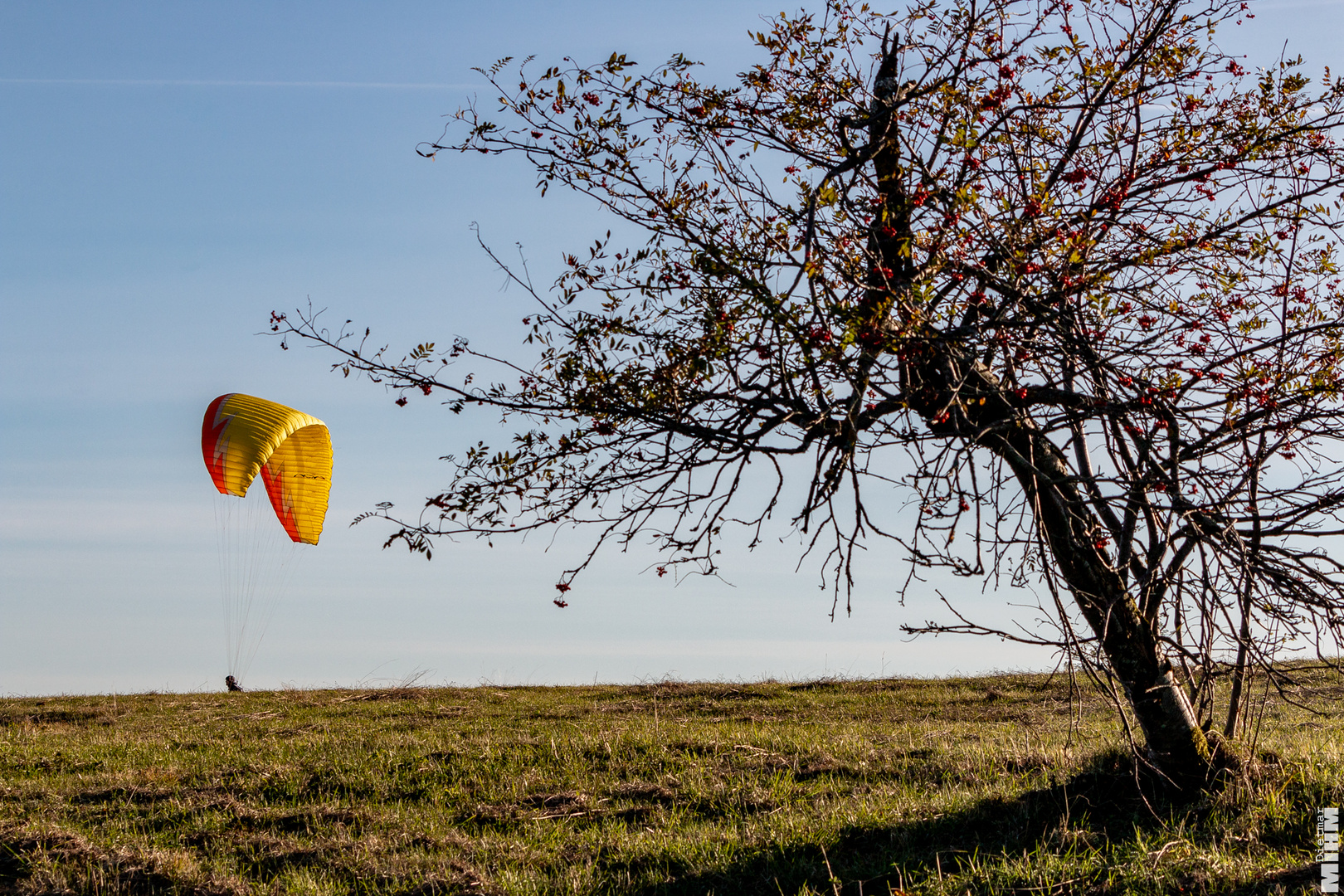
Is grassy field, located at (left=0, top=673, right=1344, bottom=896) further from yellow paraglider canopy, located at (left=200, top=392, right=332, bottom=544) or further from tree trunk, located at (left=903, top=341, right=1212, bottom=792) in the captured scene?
yellow paraglider canopy, located at (left=200, top=392, right=332, bottom=544)

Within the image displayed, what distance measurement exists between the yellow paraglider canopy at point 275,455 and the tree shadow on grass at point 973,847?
11004mm

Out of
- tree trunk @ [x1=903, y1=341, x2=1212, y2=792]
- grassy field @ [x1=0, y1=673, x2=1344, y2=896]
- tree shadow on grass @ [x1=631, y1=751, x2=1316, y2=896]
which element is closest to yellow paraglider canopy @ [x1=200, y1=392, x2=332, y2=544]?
grassy field @ [x1=0, y1=673, x2=1344, y2=896]

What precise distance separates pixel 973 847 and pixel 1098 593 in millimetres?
1820

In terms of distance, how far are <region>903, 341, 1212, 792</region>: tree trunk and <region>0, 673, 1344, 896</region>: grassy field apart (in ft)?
1.18

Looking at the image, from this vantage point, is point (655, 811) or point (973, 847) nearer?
point (973, 847)

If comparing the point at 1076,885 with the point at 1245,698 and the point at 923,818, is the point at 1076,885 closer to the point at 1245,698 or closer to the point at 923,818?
the point at 923,818

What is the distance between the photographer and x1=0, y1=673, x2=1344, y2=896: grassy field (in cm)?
579

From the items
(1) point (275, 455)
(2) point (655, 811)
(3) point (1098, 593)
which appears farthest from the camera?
(1) point (275, 455)

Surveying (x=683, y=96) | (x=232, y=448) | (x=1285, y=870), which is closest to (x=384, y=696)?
(x=232, y=448)

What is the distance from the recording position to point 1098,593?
617 centimetres

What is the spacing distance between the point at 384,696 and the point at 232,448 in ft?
15.3

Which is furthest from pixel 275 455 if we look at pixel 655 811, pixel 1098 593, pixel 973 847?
pixel 1098 593

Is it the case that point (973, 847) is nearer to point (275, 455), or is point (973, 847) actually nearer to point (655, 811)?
point (655, 811)

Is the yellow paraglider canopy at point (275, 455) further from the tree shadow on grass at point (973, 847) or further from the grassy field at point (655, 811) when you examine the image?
Answer: the tree shadow on grass at point (973, 847)
